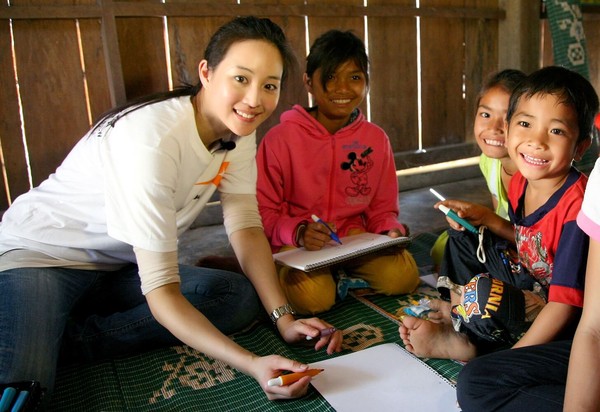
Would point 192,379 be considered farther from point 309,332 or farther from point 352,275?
point 352,275

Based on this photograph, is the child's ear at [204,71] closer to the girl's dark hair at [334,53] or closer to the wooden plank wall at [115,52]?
the girl's dark hair at [334,53]

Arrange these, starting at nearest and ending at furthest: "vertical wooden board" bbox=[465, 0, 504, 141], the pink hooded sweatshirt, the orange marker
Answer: the orange marker
the pink hooded sweatshirt
"vertical wooden board" bbox=[465, 0, 504, 141]

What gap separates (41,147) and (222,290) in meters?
1.54

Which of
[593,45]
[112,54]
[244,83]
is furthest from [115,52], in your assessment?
[593,45]

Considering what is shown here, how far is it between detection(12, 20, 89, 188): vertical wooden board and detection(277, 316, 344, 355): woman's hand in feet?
5.63

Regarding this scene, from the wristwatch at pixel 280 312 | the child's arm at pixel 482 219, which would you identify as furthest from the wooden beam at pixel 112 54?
the child's arm at pixel 482 219

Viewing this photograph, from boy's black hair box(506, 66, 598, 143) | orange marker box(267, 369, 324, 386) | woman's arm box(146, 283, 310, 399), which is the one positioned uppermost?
boy's black hair box(506, 66, 598, 143)

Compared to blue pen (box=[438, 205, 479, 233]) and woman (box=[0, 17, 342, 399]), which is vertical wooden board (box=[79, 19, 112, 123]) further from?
blue pen (box=[438, 205, 479, 233])

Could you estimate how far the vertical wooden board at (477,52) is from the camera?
12.3ft

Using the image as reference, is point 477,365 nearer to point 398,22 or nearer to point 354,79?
point 354,79

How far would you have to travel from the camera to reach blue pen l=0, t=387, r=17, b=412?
38.9 inches

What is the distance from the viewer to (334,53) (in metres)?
1.88

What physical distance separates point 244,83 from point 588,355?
0.90 metres

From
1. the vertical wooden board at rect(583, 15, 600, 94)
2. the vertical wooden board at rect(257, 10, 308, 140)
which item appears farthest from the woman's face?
the vertical wooden board at rect(583, 15, 600, 94)
